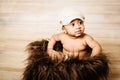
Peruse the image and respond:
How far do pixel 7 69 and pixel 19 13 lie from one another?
1.69ft

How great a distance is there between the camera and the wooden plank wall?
1.29 m

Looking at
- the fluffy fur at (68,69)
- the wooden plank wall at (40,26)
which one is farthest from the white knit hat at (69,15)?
the wooden plank wall at (40,26)

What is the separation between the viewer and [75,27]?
3.49 ft

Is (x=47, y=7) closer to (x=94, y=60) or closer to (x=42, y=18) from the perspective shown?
(x=42, y=18)

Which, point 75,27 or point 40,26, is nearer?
point 75,27

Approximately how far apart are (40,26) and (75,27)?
530mm

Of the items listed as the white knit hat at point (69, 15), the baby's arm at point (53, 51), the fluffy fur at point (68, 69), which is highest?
the white knit hat at point (69, 15)

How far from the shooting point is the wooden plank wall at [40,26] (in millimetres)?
1286

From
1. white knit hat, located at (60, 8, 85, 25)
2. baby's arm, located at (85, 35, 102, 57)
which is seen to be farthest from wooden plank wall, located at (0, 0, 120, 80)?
white knit hat, located at (60, 8, 85, 25)

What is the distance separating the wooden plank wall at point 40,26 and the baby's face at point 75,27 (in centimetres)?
27

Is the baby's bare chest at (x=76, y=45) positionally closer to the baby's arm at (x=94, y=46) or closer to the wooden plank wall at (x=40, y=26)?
the baby's arm at (x=94, y=46)

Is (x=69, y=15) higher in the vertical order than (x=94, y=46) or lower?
higher

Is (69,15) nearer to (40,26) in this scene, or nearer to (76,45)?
(76,45)

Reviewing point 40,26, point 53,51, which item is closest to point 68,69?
point 53,51
